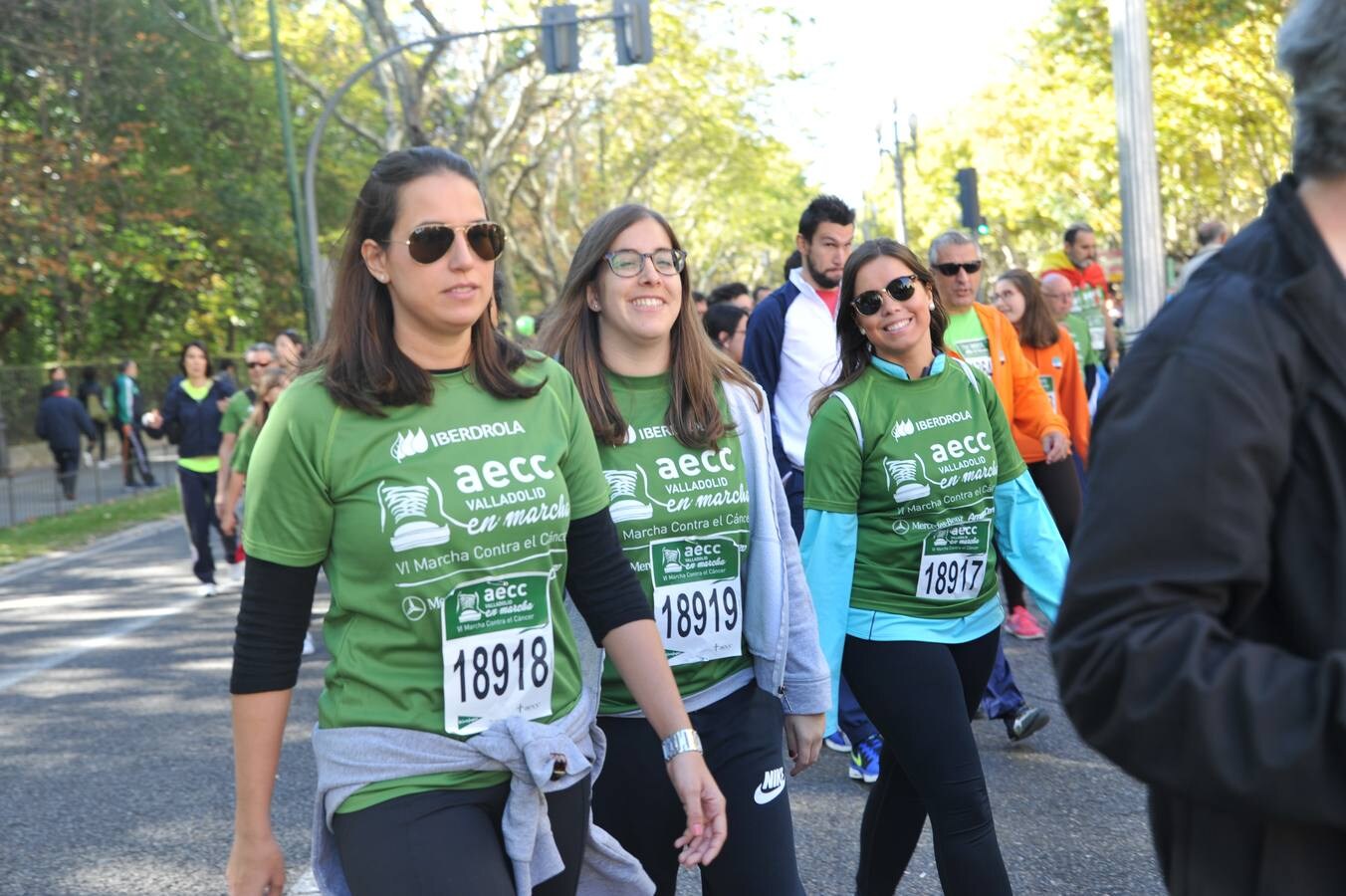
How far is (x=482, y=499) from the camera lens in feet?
8.55

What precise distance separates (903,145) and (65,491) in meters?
34.7

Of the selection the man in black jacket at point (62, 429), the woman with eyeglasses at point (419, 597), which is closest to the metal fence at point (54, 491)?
the man in black jacket at point (62, 429)

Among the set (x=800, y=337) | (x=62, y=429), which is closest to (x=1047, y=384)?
(x=800, y=337)

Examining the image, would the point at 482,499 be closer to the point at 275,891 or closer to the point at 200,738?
the point at 275,891

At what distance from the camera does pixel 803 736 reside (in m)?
3.56

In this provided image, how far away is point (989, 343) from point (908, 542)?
3.15 meters

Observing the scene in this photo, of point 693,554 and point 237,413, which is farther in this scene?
point 237,413

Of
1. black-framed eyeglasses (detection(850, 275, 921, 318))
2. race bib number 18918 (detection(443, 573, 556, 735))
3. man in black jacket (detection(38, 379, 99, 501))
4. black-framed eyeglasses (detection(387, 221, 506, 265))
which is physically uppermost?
black-framed eyeglasses (detection(387, 221, 506, 265))

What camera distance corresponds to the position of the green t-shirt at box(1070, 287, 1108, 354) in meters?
11.0

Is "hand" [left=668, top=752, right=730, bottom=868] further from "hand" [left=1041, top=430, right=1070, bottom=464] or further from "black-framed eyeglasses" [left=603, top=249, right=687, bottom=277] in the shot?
"hand" [left=1041, top=430, right=1070, bottom=464]

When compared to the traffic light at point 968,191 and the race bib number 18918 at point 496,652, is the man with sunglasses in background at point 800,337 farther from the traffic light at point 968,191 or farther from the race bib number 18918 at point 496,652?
the traffic light at point 968,191

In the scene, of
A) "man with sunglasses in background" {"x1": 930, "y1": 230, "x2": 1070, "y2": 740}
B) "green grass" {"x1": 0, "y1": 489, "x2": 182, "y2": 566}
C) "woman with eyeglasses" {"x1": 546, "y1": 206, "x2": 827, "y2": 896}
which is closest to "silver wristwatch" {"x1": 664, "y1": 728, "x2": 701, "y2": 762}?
"woman with eyeglasses" {"x1": 546, "y1": 206, "x2": 827, "y2": 896}

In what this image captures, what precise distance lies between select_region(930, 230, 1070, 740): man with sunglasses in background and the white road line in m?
5.40

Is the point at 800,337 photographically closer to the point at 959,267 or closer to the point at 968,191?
the point at 959,267
